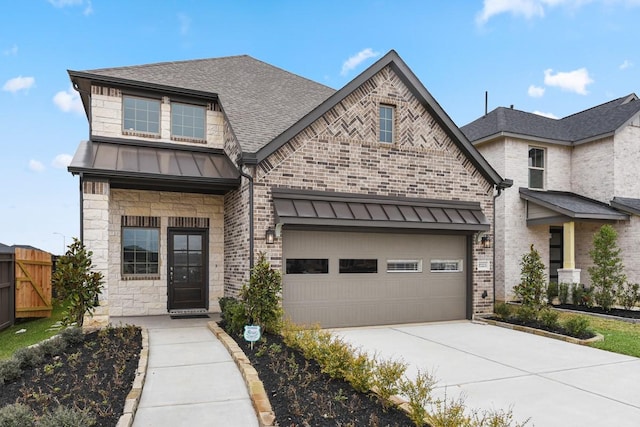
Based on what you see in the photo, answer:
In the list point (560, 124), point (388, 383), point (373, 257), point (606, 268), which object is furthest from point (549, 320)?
point (560, 124)

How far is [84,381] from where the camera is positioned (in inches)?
228

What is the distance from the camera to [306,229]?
10.5m

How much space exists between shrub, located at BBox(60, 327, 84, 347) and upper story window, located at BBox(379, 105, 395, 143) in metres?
8.04

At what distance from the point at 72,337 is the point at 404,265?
7570 mm

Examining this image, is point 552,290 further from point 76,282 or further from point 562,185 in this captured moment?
point 76,282

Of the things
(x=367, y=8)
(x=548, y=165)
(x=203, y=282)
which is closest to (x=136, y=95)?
(x=203, y=282)

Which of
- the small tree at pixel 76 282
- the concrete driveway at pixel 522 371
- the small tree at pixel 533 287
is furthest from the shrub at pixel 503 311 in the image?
the small tree at pixel 76 282

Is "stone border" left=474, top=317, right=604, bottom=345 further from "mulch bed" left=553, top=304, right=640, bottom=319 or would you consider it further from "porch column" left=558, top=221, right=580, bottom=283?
"porch column" left=558, top=221, right=580, bottom=283

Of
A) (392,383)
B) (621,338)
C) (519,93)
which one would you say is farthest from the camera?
(519,93)

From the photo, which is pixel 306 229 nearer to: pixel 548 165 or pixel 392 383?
pixel 392 383

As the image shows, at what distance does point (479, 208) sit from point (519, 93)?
1117cm

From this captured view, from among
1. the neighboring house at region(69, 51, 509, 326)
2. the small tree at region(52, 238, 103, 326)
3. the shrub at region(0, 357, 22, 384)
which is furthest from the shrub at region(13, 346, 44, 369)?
the neighboring house at region(69, 51, 509, 326)

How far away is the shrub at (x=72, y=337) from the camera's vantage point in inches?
309

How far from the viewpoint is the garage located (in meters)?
10.3
